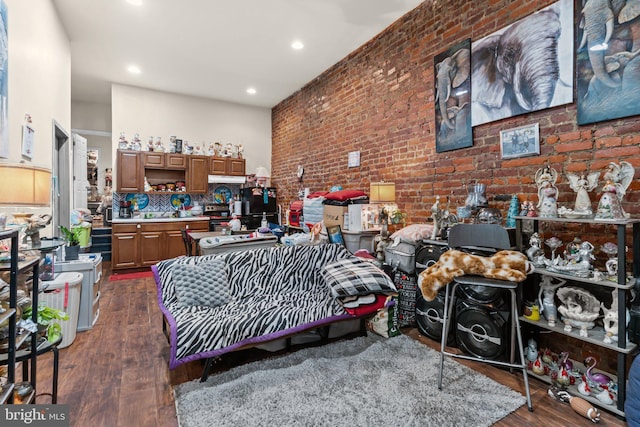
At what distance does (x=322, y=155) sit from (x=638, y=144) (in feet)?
12.5

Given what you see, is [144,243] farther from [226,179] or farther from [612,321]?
[612,321]

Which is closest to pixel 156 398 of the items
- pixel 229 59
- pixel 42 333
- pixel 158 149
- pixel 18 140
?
pixel 42 333

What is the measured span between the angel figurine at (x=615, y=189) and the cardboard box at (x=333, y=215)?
2.21m

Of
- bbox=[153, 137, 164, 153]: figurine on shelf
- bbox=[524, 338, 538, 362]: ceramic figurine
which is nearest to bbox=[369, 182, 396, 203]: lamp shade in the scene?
bbox=[524, 338, 538, 362]: ceramic figurine

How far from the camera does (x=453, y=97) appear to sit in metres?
2.99

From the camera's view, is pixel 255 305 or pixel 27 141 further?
pixel 27 141

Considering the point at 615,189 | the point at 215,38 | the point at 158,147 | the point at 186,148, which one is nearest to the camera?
the point at 615,189

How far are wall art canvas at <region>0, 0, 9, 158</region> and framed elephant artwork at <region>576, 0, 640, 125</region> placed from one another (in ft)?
12.5

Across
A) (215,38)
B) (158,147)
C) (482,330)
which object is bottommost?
(482,330)

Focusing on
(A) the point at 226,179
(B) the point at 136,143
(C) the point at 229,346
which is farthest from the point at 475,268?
(B) the point at 136,143

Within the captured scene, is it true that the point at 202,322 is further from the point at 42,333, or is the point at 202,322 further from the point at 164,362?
the point at 42,333

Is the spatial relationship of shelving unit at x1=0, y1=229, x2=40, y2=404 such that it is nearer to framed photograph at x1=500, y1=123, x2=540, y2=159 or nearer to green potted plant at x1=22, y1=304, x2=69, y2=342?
green potted plant at x1=22, y1=304, x2=69, y2=342

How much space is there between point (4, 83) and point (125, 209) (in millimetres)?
3776

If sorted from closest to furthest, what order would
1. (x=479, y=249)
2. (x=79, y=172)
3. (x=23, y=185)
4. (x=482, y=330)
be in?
(x=23, y=185) < (x=482, y=330) < (x=479, y=249) < (x=79, y=172)
